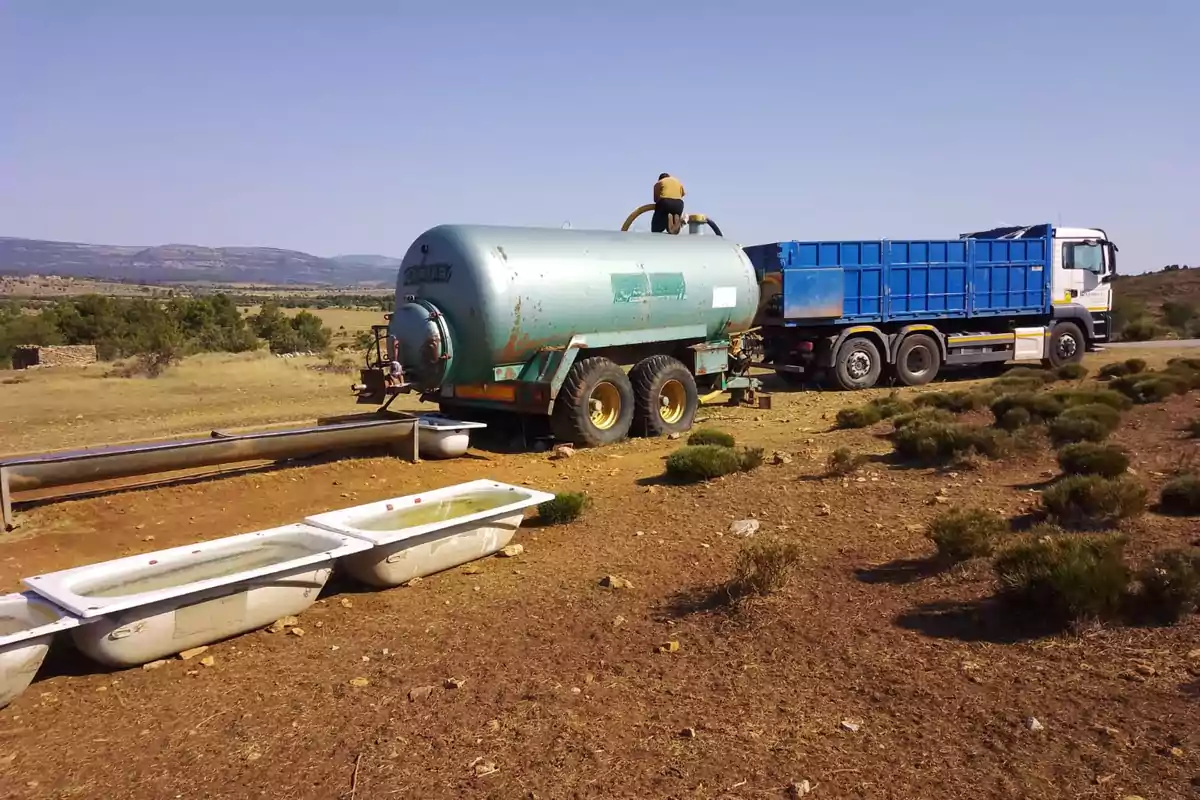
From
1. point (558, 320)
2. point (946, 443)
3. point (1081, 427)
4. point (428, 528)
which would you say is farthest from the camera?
point (558, 320)

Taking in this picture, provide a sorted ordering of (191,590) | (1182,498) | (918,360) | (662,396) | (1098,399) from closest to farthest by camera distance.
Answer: (191,590) → (1182,498) → (1098,399) → (662,396) → (918,360)

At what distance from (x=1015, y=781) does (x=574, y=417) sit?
845cm

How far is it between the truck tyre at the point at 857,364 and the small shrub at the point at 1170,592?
13.0 meters

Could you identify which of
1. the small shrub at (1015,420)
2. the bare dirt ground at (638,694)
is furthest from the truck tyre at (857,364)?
the bare dirt ground at (638,694)

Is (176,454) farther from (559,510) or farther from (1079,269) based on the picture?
(1079,269)

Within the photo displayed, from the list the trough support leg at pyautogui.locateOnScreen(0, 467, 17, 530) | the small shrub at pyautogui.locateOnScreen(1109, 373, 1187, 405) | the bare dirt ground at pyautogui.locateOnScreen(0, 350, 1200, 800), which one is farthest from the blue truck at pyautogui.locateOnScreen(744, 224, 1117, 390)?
the trough support leg at pyautogui.locateOnScreen(0, 467, 17, 530)

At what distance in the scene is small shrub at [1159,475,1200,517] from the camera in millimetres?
7516

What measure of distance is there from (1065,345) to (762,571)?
1837cm

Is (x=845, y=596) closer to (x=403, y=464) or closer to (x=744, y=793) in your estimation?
(x=744, y=793)

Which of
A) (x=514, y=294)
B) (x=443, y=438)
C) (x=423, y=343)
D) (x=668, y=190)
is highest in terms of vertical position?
(x=668, y=190)

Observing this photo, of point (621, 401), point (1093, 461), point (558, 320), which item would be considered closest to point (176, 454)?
point (558, 320)

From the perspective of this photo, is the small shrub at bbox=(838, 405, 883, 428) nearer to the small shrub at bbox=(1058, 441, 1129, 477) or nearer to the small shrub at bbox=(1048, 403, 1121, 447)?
the small shrub at bbox=(1048, 403, 1121, 447)

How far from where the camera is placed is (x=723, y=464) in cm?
999

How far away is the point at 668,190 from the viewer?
1507 centimetres
